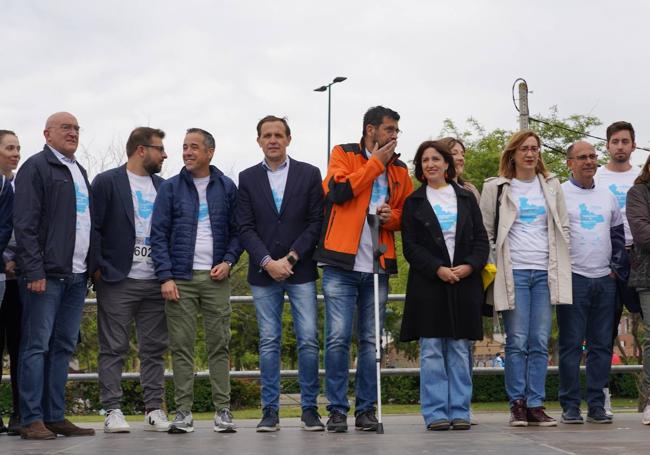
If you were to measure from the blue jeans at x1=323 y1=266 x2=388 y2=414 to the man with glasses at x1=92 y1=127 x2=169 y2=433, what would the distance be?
1.28 meters

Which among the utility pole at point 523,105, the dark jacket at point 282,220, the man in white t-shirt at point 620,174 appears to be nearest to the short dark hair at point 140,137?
the dark jacket at point 282,220

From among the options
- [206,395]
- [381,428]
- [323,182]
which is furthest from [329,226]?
[206,395]

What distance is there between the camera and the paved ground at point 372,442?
580 centimetres

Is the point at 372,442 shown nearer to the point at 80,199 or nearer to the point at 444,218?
the point at 444,218

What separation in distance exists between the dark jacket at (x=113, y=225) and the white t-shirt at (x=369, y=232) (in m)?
1.69

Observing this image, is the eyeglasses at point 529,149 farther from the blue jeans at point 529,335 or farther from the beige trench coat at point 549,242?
the blue jeans at point 529,335

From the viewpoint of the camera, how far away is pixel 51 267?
6.85 m

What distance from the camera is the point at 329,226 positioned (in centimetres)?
728

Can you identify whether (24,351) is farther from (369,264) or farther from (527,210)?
(527,210)

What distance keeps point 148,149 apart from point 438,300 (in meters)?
2.47

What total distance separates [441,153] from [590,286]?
1.58 metres

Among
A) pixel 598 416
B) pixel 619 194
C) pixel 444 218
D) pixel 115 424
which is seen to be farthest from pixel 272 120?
pixel 598 416

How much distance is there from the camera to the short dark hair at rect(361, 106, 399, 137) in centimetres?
740

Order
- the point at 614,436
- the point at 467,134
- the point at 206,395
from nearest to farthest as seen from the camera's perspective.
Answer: the point at 614,436
the point at 206,395
the point at 467,134
